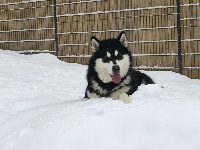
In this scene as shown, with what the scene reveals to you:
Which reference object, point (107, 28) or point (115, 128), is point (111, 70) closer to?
point (115, 128)

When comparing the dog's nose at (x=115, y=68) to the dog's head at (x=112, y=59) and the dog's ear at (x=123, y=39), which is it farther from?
the dog's ear at (x=123, y=39)

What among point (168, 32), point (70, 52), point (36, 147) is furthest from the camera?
point (70, 52)

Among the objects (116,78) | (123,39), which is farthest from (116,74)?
(123,39)

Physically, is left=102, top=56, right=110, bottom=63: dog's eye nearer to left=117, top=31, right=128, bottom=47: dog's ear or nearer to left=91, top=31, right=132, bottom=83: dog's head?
left=91, top=31, right=132, bottom=83: dog's head

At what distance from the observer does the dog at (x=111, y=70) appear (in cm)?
448

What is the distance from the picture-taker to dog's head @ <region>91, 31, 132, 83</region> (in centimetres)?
446

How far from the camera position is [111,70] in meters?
4.44

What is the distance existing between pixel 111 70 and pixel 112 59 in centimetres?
14

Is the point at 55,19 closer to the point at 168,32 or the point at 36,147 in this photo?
the point at 168,32

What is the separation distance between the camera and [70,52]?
423 inches

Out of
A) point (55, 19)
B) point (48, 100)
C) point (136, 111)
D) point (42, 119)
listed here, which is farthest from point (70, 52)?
point (136, 111)

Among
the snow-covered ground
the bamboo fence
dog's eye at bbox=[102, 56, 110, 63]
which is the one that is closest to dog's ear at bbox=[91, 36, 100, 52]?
dog's eye at bbox=[102, 56, 110, 63]

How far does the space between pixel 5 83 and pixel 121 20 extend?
3.93m

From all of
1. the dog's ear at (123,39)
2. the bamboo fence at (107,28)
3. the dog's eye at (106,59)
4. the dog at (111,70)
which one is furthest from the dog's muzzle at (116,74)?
the bamboo fence at (107,28)
